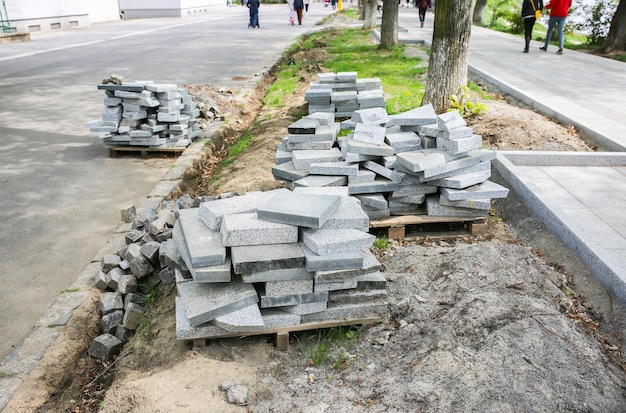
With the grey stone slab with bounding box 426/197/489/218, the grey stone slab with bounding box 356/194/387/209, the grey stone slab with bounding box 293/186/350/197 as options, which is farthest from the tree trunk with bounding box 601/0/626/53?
the grey stone slab with bounding box 293/186/350/197

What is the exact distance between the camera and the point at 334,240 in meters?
3.74

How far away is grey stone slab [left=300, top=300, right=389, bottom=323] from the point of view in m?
3.91

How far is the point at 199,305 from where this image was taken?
144 inches

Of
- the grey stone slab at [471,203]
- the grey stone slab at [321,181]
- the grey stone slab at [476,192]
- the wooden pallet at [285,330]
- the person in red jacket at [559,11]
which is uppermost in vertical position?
the person in red jacket at [559,11]

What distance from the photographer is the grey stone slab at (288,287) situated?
372 cm

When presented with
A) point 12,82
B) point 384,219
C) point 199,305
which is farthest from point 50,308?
point 12,82

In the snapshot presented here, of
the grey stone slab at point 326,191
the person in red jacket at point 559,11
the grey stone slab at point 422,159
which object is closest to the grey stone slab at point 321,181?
the grey stone slab at point 326,191

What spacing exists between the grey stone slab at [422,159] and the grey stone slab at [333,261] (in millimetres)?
1644

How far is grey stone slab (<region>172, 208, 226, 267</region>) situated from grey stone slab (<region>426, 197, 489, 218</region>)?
8.13 feet

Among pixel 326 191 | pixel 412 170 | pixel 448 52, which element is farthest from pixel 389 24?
pixel 326 191

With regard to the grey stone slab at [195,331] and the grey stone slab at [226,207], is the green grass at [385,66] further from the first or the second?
the grey stone slab at [195,331]

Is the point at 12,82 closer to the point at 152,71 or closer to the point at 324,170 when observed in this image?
the point at 152,71

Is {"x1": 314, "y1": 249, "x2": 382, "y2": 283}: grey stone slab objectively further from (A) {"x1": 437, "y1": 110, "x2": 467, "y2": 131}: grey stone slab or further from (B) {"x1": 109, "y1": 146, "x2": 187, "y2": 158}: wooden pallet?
(B) {"x1": 109, "y1": 146, "x2": 187, "y2": 158}: wooden pallet

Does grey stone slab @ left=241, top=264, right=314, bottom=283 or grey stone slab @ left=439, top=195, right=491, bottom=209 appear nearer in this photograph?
grey stone slab @ left=241, top=264, right=314, bottom=283
